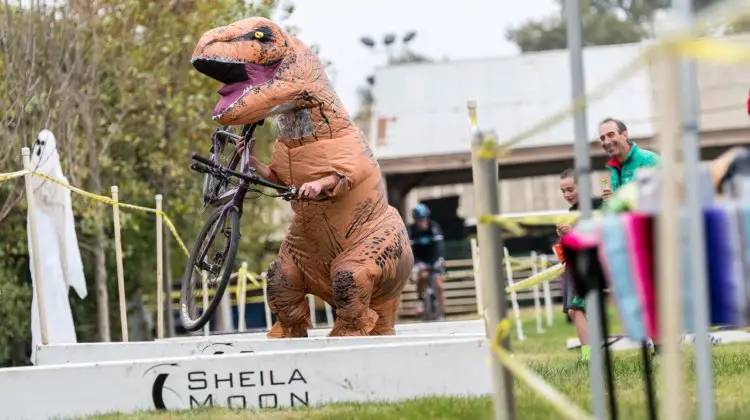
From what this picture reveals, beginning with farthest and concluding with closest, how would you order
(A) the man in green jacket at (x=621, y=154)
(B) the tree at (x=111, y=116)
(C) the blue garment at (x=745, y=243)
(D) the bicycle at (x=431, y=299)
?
1. (D) the bicycle at (x=431, y=299)
2. (B) the tree at (x=111, y=116)
3. (A) the man in green jacket at (x=621, y=154)
4. (C) the blue garment at (x=745, y=243)

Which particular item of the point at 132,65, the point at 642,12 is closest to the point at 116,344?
the point at 132,65

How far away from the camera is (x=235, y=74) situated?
856 centimetres

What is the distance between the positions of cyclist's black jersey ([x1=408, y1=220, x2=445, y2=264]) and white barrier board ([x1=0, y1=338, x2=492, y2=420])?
11614 millimetres

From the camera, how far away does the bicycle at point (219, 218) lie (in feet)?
28.6

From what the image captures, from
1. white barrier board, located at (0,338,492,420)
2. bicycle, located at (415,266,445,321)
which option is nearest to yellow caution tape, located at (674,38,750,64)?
white barrier board, located at (0,338,492,420)

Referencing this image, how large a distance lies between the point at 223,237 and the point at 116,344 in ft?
3.32

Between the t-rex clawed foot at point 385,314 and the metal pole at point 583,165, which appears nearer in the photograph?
the metal pole at point 583,165

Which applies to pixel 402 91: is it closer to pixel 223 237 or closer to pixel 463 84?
pixel 463 84

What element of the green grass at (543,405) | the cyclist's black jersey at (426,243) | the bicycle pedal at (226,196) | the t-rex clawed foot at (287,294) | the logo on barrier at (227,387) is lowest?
the green grass at (543,405)

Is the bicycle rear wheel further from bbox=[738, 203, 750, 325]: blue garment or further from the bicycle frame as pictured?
bbox=[738, 203, 750, 325]: blue garment

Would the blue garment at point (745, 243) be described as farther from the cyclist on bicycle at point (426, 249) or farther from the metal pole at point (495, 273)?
the cyclist on bicycle at point (426, 249)

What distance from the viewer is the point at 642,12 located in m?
77.9

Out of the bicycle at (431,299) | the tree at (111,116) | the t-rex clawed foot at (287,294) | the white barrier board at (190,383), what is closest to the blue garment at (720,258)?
the white barrier board at (190,383)

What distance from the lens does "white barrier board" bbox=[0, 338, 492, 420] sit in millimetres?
7141
